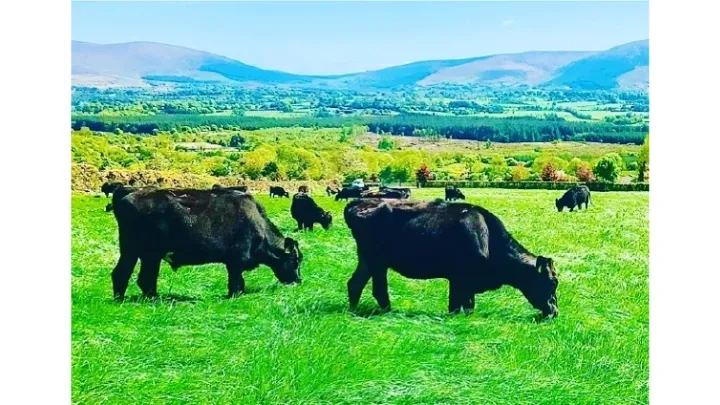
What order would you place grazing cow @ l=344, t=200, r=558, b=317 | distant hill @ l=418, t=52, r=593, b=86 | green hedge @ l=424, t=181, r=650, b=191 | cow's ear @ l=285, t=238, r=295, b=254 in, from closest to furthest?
grazing cow @ l=344, t=200, r=558, b=317, cow's ear @ l=285, t=238, r=295, b=254, green hedge @ l=424, t=181, r=650, b=191, distant hill @ l=418, t=52, r=593, b=86

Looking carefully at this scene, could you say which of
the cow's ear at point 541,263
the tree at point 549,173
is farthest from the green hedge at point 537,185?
the cow's ear at point 541,263

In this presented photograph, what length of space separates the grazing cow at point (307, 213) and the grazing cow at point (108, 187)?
128 centimetres

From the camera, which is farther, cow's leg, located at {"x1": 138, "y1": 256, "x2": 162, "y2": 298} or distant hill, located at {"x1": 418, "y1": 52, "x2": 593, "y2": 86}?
distant hill, located at {"x1": 418, "y1": 52, "x2": 593, "y2": 86}

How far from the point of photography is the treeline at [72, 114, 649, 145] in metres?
6.68

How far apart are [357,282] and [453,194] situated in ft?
3.09

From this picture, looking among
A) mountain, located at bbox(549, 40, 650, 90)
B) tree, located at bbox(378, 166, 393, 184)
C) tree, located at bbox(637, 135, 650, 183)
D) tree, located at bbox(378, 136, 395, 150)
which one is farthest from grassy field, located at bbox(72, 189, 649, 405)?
mountain, located at bbox(549, 40, 650, 90)

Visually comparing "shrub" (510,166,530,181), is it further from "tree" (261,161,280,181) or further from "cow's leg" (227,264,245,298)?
"cow's leg" (227,264,245,298)

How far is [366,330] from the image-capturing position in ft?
19.7

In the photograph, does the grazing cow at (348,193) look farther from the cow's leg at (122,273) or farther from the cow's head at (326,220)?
the cow's leg at (122,273)

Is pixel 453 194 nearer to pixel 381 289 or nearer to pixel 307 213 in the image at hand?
pixel 381 289

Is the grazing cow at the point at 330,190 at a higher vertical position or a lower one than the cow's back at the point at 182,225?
higher

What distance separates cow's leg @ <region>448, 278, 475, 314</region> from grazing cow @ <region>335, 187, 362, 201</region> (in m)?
0.94

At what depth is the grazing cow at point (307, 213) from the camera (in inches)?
252
